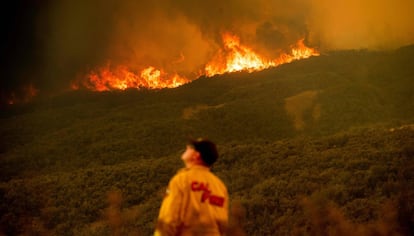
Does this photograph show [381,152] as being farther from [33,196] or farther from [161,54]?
[161,54]

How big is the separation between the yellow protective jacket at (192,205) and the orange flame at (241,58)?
4692 centimetres

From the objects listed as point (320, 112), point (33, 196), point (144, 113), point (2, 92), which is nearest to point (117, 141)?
point (144, 113)

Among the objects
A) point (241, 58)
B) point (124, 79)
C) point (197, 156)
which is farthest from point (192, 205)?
point (241, 58)

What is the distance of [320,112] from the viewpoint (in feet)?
96.4

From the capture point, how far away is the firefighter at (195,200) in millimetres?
4168

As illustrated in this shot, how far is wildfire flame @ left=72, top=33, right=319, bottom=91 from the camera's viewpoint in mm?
51594

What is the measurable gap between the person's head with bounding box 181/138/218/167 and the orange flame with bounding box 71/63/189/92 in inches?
1852

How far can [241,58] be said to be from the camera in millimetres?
53750

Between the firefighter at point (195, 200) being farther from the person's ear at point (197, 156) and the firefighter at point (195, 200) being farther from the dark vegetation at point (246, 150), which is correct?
the dark vegetation at point (246, 150)

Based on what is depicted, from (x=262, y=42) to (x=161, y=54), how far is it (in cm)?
1168

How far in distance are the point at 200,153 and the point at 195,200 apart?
43cm

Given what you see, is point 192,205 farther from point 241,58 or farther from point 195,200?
point 241,58

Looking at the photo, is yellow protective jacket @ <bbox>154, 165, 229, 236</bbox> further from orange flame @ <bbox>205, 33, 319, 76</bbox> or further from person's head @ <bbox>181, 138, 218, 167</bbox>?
orange flame @ <bbox>205, 33, 319, 76</bbox>

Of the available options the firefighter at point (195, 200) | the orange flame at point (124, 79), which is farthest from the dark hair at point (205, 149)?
the orange flame at point (124, 79)
